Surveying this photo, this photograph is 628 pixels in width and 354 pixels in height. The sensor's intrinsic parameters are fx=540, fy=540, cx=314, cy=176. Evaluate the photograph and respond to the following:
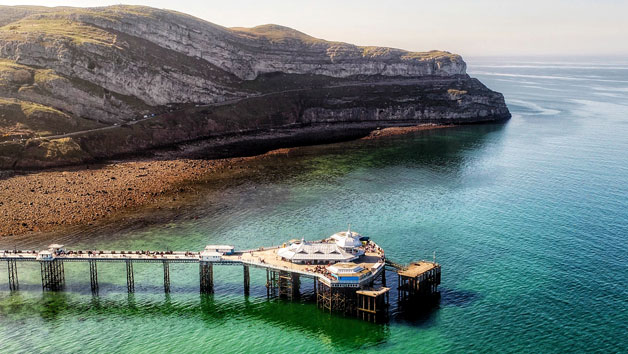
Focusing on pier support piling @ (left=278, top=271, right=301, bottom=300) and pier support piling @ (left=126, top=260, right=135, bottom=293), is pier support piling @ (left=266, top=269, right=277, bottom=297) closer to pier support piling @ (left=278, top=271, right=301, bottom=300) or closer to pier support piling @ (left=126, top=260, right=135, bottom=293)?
pier support piling @ (left=278, top=271, right=301, bottom=300)

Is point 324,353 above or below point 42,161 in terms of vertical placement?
below

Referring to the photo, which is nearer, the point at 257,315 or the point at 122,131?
the point at 257,315

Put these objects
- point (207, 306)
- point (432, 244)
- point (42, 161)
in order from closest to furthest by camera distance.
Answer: point (207, 306), point (432, 244), point (42, 161)

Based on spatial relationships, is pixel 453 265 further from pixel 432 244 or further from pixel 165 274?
pixel 165 274

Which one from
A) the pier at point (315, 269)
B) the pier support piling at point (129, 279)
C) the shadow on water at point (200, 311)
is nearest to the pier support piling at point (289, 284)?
the pier at point (315, 269)

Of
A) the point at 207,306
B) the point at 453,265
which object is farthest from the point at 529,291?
the point at 207,306

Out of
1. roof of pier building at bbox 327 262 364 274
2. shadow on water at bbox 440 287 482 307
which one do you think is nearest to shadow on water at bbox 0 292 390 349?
roof of pier building at bbox 327 262 364 274

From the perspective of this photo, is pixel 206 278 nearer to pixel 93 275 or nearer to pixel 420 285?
pixel 93 275

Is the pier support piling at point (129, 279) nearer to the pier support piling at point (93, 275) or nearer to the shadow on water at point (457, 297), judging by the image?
the pier support piling at point (93, 275)

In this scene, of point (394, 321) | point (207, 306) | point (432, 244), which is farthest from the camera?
point (432, 244)
